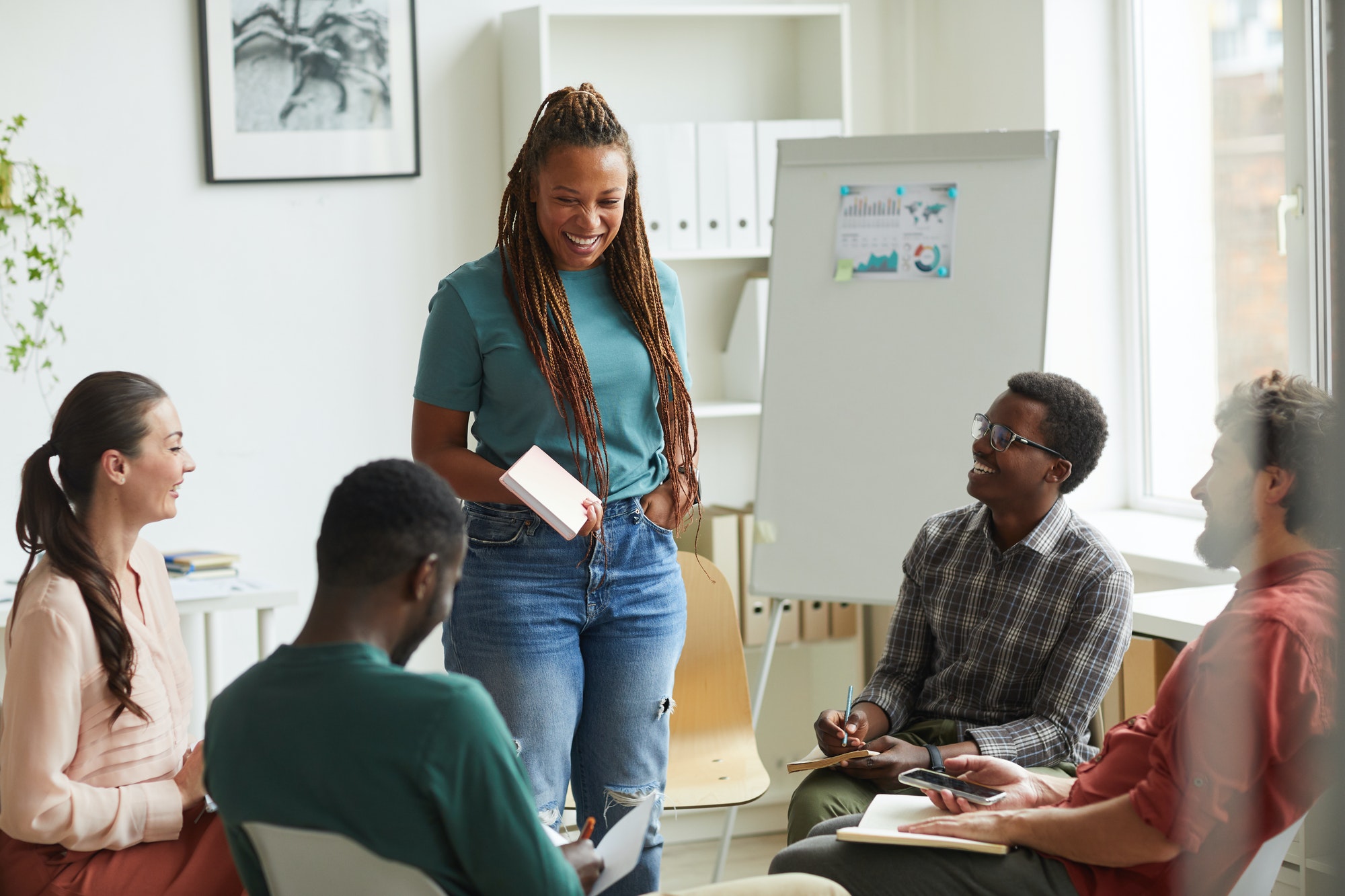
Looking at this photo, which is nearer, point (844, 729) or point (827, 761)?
point (827, 761)

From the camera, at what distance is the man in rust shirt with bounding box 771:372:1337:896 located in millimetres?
1277

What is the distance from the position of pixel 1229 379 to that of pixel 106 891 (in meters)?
2.30

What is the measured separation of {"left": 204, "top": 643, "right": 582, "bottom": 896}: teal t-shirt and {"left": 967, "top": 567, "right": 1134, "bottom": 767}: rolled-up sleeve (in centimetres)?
102

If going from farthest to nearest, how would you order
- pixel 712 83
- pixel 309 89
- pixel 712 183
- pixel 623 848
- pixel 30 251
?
pixel 712 83 < pixel 712 183 < pixel 309 89 < pixel 30 251 < pixel 623 848

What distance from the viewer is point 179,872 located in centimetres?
159

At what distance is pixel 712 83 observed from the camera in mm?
3533

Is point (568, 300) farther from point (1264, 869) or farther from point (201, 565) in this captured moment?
point (201, 565)

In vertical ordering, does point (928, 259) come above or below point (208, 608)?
above

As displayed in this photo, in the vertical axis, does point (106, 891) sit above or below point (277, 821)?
below

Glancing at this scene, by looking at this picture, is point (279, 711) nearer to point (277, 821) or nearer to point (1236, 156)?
point (277, 821)

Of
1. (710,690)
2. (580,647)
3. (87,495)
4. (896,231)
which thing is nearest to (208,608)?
(710,690)

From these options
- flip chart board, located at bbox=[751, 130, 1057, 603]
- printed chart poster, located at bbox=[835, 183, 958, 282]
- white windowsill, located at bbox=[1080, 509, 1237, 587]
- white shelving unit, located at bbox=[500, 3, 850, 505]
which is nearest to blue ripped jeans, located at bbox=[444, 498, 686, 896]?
flip chart board, located at bbox=[751, 130, 1057, 603]

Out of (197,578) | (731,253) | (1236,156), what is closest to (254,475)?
(197,578)

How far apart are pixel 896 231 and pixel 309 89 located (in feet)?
4.90
